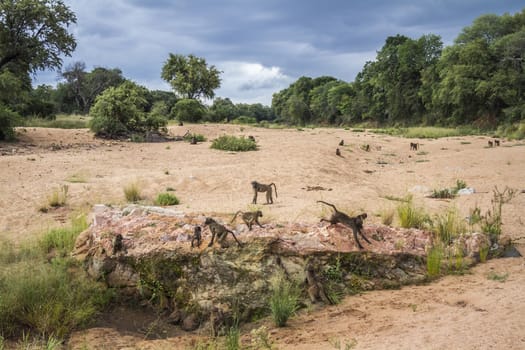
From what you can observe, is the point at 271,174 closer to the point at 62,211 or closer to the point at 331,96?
the point at 62,211

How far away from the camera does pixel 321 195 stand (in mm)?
9273

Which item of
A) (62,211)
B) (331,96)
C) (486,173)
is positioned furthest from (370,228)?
(331,96)

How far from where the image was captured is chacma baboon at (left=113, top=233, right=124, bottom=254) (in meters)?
5.26

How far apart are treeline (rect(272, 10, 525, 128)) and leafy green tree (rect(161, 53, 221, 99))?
68.7 feet

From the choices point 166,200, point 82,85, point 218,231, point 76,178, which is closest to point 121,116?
point 76,178

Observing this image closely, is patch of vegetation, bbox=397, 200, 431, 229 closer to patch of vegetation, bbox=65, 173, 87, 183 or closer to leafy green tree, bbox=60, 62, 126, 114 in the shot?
patch of vegetation, bbox=65, 173, 87, 183

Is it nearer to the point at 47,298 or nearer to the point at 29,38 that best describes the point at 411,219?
the point at 47,298

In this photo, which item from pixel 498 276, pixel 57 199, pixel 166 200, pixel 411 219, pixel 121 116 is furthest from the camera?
pixel 121 116

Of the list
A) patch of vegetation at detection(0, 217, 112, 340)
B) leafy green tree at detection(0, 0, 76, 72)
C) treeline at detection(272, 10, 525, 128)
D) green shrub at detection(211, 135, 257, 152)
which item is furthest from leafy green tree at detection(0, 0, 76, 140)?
treeline at detection(272, 10, 525, 128)

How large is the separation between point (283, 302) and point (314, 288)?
0.51 metres

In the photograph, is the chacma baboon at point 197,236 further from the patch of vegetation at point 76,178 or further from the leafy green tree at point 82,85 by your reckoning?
the leafy green tree at point 82,85

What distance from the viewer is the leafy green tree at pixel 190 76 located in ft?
161

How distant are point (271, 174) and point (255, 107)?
95.9m

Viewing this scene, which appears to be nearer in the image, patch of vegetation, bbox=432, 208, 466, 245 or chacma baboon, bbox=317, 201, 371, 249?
A: chacma baboon, bbox=317, 201, 371, 249
